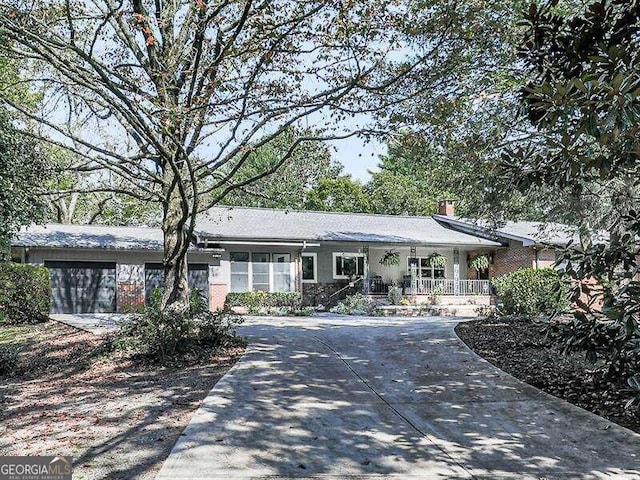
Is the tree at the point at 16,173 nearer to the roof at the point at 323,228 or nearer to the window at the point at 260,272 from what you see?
the roof at the point at 323,228

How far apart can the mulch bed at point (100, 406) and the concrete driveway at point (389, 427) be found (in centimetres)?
31

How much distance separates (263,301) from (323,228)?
4.75 m

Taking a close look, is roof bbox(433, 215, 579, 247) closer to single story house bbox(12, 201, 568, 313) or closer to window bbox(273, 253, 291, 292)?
single story house bbox(12, 201, 568, 313)

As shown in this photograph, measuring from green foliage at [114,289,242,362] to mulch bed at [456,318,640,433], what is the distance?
4.70 meters

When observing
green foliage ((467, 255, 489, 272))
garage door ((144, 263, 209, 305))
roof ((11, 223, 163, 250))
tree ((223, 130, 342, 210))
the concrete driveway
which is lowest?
the concrete driveway

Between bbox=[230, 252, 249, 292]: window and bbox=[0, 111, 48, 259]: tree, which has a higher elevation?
bbox=[0, 111, 48, 259]: tree

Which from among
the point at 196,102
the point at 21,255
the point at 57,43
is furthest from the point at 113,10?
the point at 21,255

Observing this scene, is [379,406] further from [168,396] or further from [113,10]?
[113,10]

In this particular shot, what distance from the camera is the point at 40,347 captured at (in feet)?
36.2

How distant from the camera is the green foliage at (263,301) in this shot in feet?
65.6

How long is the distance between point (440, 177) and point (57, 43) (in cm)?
755

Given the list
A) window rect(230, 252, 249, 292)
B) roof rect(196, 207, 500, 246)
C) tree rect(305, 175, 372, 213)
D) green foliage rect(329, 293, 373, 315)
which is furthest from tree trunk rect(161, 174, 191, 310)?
tree rect(305, 175, 372, 213)

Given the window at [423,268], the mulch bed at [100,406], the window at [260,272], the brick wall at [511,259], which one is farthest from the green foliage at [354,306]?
the mulch bed at [100,406]

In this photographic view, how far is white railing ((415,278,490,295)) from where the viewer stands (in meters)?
23.0
